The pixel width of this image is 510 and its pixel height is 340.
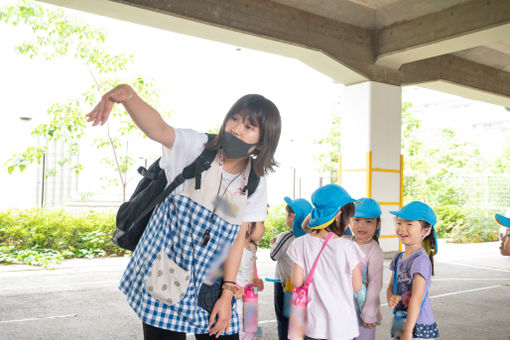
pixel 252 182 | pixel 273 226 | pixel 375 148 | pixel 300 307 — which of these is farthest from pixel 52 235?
pixel 252 182

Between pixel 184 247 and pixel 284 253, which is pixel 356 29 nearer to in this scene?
pixel 284 253

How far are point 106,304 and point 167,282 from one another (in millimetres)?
3924

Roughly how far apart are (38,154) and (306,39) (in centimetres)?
536

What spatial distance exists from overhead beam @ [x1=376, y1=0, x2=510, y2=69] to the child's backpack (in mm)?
5813

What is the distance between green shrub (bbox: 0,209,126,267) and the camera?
8.39 m

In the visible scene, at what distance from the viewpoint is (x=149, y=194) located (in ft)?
5.89

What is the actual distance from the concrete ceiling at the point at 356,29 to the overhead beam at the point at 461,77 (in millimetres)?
21

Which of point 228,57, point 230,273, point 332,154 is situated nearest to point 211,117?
point 228,57

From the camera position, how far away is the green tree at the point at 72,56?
343 inches

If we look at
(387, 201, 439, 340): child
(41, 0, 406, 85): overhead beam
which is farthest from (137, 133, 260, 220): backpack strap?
(41, 0, 406, 85): overhead beam

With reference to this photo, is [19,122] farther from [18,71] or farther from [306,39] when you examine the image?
[306,39]

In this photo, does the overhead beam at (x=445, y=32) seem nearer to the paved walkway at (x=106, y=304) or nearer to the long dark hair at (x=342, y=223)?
the paved walkway at (x=106, y=304)

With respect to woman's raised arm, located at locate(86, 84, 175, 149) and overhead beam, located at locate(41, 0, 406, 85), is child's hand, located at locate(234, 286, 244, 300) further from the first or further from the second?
overhead beam, located at locate(41, 0, 406, 85)

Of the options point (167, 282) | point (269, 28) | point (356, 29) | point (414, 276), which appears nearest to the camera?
point (167, 282)
